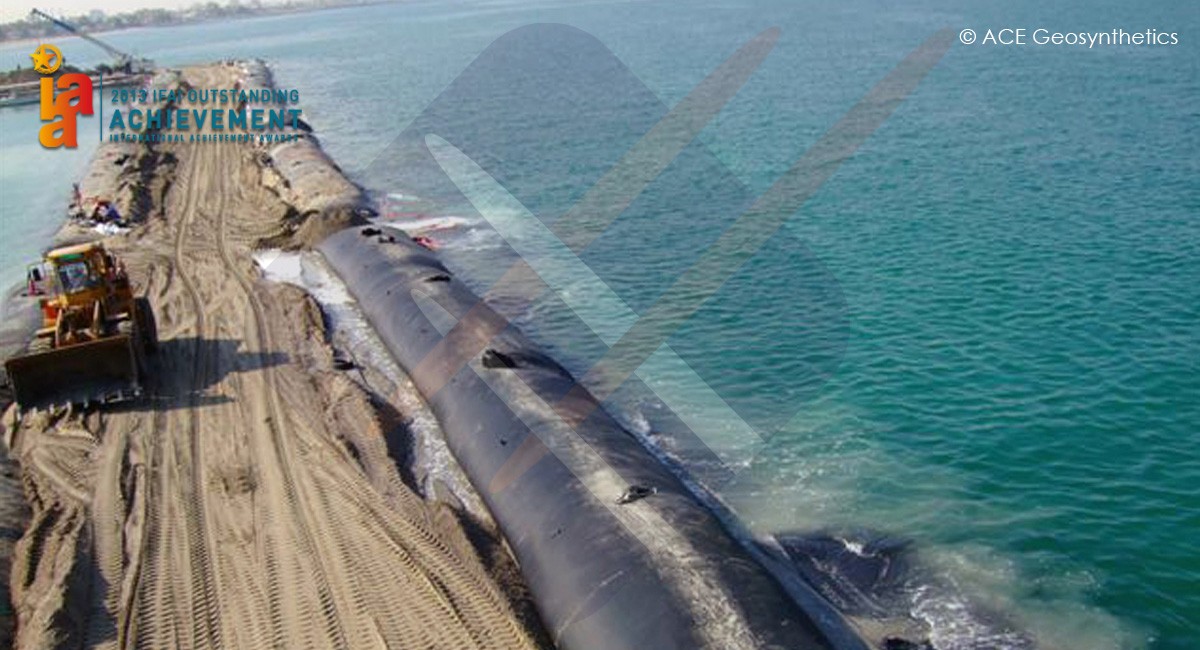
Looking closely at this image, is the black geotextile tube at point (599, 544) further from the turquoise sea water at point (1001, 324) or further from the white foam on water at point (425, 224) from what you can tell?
the white foam on water at point (425, 224)

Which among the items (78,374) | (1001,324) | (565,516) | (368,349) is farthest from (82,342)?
(1001,324)

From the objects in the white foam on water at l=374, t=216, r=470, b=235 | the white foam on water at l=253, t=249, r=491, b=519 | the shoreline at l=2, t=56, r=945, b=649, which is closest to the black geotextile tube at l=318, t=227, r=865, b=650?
the shoreline at l=2, t=56, r=945, b=649

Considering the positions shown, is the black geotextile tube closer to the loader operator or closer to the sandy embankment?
the sandy embankment

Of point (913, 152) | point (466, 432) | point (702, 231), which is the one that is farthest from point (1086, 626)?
point (913, 152)

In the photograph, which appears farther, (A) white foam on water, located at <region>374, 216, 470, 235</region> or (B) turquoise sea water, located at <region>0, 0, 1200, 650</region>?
(A) white foam on water, located at <region>374, 216, 470, 235</region>

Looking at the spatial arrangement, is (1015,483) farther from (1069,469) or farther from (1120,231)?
(1120,231)
